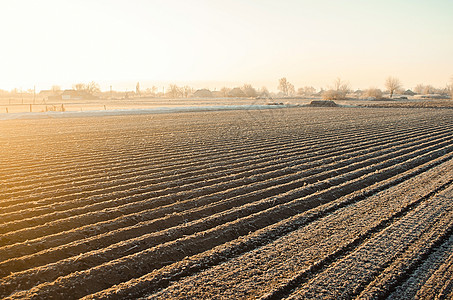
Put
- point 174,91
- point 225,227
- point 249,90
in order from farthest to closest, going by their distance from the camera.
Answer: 1. point 174,91
2. point 249,90
3. point 225,227

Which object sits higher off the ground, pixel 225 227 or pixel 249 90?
pixel 249 90

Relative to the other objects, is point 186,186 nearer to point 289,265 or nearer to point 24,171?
point 289,265

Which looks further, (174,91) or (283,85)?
(283,85)

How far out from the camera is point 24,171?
28.7ft

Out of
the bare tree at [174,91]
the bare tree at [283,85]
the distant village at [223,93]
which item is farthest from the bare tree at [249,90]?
the bare tree at [283,85]

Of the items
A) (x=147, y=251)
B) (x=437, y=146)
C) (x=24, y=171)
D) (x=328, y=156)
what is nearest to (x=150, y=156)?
(x=24, y=171)

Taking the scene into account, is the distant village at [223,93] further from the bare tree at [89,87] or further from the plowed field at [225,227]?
the plowed field at [225,227]

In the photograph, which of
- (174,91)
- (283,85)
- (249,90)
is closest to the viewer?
(249,90)

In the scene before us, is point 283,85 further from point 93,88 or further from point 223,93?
point 93,88

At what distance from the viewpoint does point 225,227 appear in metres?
5.28

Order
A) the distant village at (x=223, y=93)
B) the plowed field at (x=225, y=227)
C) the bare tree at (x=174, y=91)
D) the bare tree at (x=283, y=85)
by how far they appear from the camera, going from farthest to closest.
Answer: the bare tree at (x=283, y=85)
the bare tree at (x=174, y=91)
the distant village at (x=223, y=93)
the plowed field at (x=225, y=227)

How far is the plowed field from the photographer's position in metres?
3.86

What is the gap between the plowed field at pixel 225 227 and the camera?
3.86 meters

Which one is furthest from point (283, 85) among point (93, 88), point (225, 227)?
point (225, 227)
